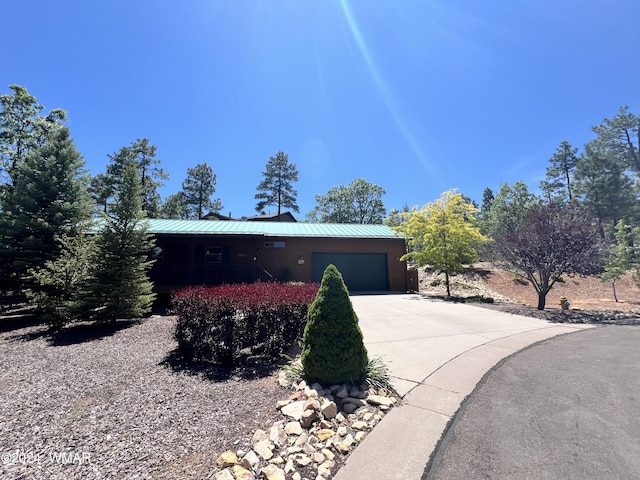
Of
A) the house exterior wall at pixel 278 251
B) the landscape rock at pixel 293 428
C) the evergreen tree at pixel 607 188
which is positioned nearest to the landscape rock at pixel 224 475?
the landscape rock at pixel 293 428

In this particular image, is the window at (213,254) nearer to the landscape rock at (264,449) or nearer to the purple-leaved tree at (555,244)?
the purple-leaved tree at (555,244)

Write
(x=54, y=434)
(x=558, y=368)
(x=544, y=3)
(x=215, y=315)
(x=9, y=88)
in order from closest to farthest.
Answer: (x=54, y=434), (x=558, y=368), (x=215, y=315), (x=544, y=3), (x=9, y=88)

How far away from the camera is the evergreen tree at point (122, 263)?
7.23 meters

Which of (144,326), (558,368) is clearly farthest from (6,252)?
(558,368)

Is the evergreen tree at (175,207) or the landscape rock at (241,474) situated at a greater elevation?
the evergreen tree at (175,207)

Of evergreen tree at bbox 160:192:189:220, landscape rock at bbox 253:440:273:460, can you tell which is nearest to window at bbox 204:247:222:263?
landscape rock at bbox 253:440:273:460

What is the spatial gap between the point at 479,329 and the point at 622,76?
11.4 m

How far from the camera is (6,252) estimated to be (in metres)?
9.07

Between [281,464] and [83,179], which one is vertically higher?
[83,179]

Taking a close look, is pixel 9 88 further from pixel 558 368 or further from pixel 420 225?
pixel 558 368

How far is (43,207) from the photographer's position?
9859mm

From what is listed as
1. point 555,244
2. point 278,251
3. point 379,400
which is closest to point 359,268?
point 278,251

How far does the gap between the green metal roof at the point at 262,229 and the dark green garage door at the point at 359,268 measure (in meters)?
1.21

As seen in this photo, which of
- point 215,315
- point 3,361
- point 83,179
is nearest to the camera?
point 215,315
